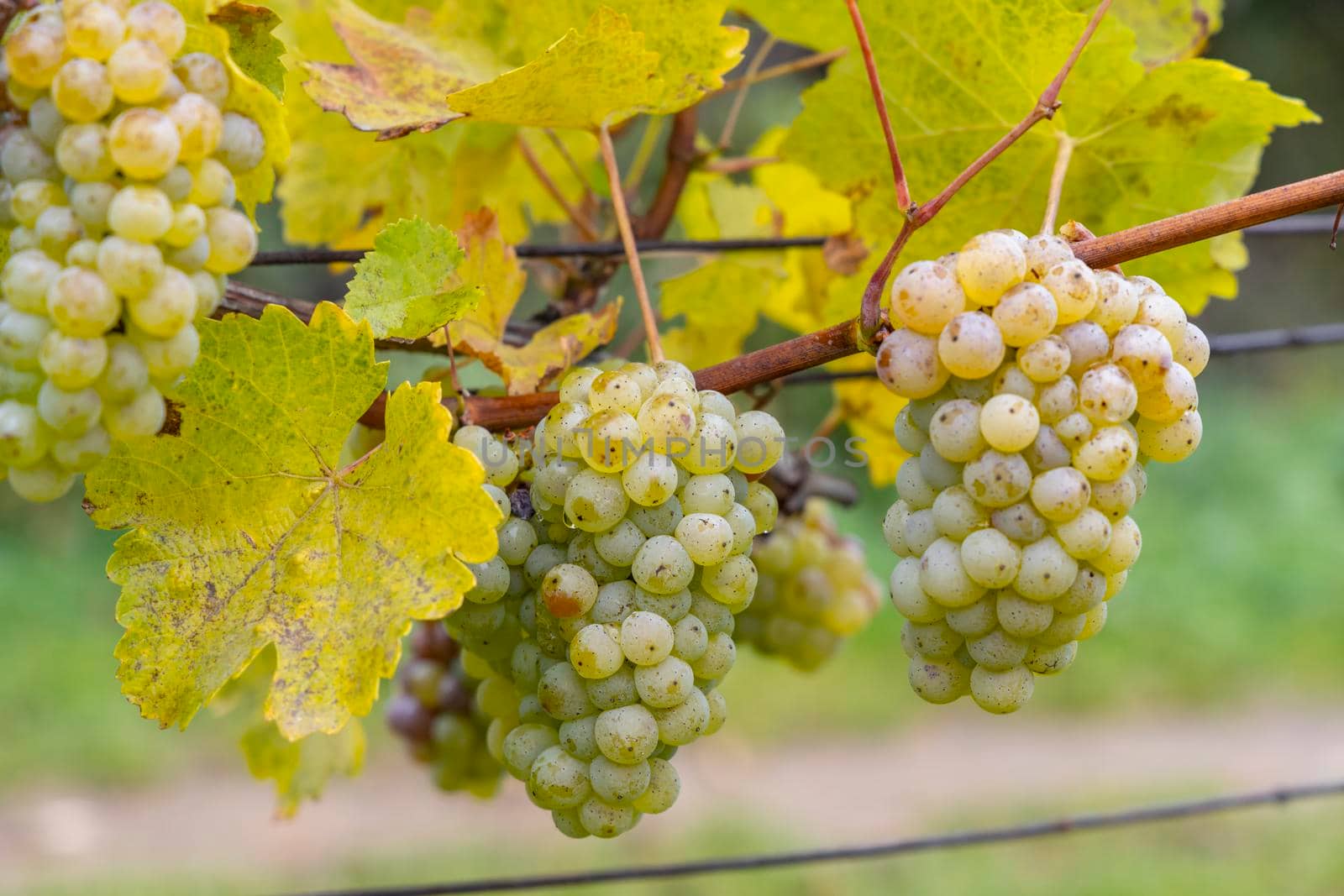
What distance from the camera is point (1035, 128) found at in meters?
0.66

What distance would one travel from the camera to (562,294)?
2.86ft

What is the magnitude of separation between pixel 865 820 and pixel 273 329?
9.62ft

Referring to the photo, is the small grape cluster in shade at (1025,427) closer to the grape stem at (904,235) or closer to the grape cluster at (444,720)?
the grape stem at (904,235)

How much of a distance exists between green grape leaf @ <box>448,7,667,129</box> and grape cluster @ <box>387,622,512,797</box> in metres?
0.43

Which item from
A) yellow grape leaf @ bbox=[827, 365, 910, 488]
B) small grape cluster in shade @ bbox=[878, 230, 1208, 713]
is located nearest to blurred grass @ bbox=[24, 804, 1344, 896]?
yellow grape leaf @ bbox=[827, 365, 910, 488]

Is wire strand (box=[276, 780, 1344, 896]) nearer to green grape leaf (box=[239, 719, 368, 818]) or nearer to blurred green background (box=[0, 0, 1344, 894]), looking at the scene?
green grape leaf (box=[239, 719, 368, 818])

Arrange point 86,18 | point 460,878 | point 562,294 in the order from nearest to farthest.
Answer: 1. point 86,18
2. point 562,294
3. point 460,878

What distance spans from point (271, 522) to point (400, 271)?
130mm

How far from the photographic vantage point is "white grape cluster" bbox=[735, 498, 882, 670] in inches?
38.5

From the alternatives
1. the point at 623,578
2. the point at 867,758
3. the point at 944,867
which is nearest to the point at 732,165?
the point at 623,578

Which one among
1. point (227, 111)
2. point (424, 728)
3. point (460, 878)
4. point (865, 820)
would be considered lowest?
A: point (865, 820)

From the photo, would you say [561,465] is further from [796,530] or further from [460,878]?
[460,878]

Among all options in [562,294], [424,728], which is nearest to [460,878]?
[424,728]

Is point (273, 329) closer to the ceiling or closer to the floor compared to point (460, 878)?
closer to the ceiling
